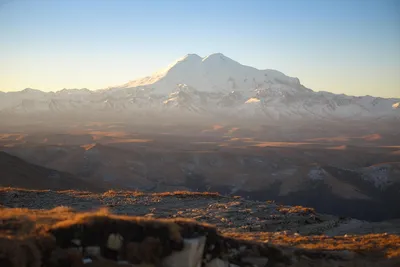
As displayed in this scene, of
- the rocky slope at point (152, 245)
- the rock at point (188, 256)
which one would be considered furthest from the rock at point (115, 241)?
the rock at point (188, 256)

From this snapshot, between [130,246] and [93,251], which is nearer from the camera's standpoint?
[93,251]

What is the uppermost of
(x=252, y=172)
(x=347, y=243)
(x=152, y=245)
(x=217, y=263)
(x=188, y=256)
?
(x=152, y=245)

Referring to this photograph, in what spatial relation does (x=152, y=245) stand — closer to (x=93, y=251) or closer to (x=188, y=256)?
(x=188, y=256)

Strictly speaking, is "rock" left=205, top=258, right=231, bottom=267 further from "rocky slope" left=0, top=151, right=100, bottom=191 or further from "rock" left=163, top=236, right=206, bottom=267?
"rocky slope" left=0, top=151, right=100, bottom=191

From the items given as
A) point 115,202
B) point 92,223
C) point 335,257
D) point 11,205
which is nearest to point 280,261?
point 335,257

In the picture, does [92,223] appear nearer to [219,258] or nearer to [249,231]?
[219,258]

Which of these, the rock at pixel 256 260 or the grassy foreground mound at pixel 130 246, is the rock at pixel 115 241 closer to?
the grassy foreground mound at pixel 130 246

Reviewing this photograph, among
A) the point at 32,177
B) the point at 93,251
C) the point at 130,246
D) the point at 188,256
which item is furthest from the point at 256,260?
the point at 32,177

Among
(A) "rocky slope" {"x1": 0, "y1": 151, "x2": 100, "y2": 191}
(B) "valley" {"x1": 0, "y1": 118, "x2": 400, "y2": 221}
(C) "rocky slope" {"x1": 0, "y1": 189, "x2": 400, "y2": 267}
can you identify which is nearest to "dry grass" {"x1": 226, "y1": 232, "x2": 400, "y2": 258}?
(C) "rocky slope" {"x1": 0, "y1": 189, "x2": 400, "y2": 267}
